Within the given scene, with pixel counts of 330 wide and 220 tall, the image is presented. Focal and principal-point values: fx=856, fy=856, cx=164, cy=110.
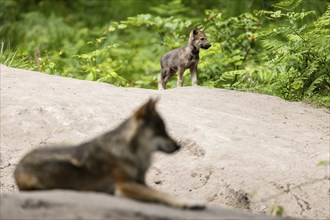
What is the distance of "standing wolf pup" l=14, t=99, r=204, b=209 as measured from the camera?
6297 mm

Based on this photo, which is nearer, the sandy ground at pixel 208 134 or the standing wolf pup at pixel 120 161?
the standing wolf pup at pixel 120 161

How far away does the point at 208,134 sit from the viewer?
9.55m

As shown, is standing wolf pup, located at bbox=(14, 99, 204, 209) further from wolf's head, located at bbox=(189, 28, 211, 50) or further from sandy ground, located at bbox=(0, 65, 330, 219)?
wolf's head, located at bbox=(189, 28, 211, 50)

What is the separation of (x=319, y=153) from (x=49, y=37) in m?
12.5

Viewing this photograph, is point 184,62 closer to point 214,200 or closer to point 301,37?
point 301,37

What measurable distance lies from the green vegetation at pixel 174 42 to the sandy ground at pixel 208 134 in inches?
36.7

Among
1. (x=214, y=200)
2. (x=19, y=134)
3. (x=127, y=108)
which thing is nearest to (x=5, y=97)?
(x=19, y=134)

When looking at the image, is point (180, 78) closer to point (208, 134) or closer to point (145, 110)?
point (208, 134)

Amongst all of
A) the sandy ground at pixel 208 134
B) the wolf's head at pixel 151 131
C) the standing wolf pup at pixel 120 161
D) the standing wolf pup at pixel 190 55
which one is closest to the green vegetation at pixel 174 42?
the standing wolf pup at pixel 190 55

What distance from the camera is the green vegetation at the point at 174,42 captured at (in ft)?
40.1

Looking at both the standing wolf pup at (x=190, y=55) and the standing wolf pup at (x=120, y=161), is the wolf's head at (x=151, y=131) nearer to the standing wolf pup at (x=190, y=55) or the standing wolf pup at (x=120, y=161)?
the standing wolf pup at (x=120, y=161)

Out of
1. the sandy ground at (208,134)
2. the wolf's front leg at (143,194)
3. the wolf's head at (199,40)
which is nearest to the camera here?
the wolf's front leg at (143,194)

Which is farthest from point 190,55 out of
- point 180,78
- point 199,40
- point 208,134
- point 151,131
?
point 151,131

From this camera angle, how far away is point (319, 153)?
935 cm
